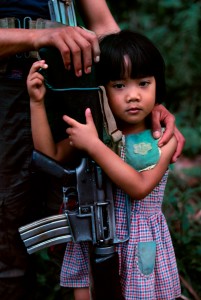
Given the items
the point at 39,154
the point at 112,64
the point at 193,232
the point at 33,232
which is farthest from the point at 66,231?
the point at 193,232

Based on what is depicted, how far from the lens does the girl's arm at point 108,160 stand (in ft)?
6.68

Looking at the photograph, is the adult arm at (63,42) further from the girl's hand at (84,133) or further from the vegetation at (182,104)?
the vegetation at (182,104)

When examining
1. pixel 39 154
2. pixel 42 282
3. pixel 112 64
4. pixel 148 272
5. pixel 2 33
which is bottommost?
pixel 42 282

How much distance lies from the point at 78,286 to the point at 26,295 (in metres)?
0.34

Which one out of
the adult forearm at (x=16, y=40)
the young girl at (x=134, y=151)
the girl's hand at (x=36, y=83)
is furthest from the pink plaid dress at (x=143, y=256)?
the adult forearm at (x=16, y=40)

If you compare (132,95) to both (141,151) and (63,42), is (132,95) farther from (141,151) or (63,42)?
(63,42)

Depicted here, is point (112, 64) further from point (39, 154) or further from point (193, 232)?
point (193, 232)

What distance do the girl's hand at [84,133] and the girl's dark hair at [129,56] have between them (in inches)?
7.2

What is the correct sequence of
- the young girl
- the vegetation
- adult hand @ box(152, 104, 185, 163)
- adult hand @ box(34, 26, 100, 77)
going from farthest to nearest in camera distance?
the vegetation → adult hand @ box(152, 104, 185, 163) → the young girl → adult hand @ box(34, 26, 100, 77)

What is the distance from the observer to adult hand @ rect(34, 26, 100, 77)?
6.42 feet

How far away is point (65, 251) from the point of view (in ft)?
7.76

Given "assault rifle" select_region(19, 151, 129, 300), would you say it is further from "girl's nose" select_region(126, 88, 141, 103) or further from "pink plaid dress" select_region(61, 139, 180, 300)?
"girl's nose" select_region(126, 88, 141, 103)

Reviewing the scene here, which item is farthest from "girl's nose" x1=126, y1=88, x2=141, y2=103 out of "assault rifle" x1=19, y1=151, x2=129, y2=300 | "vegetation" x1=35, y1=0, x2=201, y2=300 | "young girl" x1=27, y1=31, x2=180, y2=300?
"vegetation" x1=35, y1=0, x2=201, y2=300

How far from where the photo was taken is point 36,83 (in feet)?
6.72
